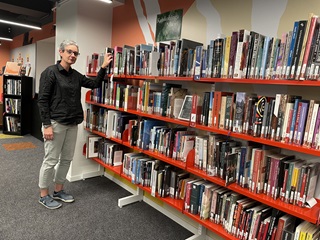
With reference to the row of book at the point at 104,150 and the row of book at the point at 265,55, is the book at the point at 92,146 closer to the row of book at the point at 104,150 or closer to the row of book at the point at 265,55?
the row of book at the point at 104,150

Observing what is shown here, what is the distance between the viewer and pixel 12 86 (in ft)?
19.6

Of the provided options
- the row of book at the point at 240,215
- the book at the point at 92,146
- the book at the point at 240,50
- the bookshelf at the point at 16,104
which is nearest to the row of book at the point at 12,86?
the bookshelf at the point at 16,104

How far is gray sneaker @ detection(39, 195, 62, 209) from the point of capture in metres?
2.74

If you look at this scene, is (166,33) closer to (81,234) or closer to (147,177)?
(147,177)

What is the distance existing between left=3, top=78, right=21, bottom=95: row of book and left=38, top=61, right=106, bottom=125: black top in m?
3.97

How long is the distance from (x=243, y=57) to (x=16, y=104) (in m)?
5.93

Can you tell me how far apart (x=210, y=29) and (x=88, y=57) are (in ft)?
5.99

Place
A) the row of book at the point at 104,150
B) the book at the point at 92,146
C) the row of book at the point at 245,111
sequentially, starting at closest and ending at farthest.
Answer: the row of book at the point at 245,111
the row of book at the point at 104,150
the book at the point at 92,146

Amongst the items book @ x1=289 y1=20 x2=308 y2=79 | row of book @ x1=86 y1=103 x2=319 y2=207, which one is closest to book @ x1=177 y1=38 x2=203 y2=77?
row of book @ x1=86 y1=103 x2=319 y2=207

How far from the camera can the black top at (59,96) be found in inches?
101

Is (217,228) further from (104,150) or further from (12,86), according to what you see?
(12,86)

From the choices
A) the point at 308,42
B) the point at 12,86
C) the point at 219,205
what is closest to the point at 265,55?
the point at 308,42

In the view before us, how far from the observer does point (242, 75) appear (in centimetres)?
176

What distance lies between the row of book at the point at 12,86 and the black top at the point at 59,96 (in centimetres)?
397
